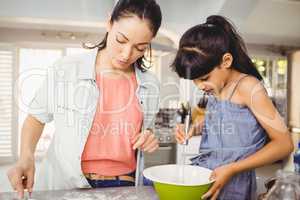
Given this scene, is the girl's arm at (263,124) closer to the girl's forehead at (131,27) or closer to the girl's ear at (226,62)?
the girl's ear at (226,62)

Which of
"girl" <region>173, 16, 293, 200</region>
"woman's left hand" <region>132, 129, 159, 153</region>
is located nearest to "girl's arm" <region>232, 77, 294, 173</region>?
"girl" <region>173, 16, 293, 200</region>

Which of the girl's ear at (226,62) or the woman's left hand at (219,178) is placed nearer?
the woman's left hand at (219,178)

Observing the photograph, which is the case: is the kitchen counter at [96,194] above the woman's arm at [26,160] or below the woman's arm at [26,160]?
below

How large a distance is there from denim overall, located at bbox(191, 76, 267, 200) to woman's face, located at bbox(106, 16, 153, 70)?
30cm

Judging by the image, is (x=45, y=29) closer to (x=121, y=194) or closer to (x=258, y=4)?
(x=121, y=194)

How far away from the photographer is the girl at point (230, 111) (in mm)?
1086

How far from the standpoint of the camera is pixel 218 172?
1.06 meters

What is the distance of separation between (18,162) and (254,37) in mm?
919

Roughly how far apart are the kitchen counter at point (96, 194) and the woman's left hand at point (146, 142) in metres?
0.14

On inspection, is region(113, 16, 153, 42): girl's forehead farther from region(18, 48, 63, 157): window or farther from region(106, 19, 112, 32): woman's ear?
region(18, 48, 63, 157): window

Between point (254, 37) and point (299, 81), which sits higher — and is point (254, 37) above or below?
above

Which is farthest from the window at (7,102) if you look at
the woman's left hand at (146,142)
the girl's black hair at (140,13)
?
the woman's left hand at (146,142)

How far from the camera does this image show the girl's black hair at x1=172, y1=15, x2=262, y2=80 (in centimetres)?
111

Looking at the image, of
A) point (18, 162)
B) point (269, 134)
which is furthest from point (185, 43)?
point (18, 162)
